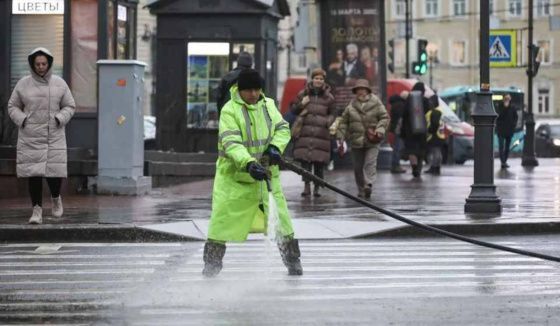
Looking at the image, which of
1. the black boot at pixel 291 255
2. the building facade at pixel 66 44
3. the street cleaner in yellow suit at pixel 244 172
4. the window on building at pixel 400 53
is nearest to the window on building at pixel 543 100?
the window on building at pixel 400 53

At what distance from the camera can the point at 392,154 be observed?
29.0 metres

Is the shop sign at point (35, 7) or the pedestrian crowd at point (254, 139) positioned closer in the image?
the pedestrian crowd at point (254, 139)

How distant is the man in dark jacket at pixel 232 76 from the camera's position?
679 inches

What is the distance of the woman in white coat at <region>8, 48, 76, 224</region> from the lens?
48.4 ft

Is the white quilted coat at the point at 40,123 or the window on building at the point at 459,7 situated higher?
the window on building at the point at 459,7

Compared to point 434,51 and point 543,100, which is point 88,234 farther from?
point 543,100

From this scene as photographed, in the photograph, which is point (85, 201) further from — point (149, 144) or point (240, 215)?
point (149, 144)

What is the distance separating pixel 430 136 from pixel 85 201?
11.4 m

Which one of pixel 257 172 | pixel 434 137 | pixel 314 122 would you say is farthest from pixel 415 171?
pixel 257 172

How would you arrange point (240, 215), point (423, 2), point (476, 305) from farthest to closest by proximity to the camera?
point (423, 2)
point (240, 215)
point (476, 305)

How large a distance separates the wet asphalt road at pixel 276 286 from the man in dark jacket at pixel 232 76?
4377mm

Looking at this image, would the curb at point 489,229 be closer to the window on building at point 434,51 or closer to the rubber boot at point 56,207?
the rubber boot at point 56,207

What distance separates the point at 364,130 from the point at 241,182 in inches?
350

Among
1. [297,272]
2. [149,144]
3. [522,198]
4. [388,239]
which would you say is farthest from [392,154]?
[297,272]
